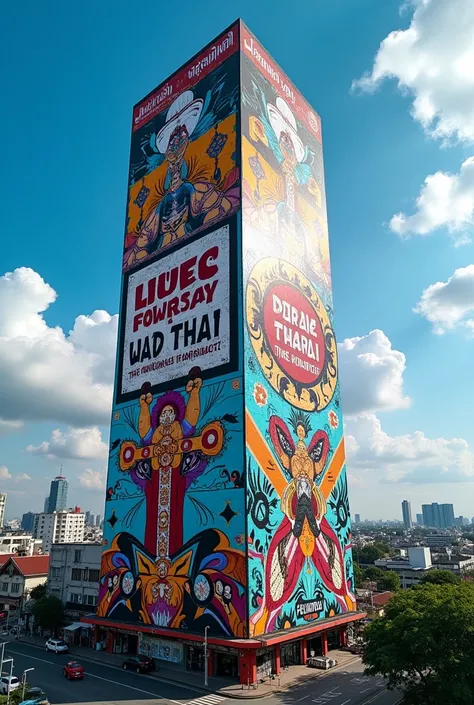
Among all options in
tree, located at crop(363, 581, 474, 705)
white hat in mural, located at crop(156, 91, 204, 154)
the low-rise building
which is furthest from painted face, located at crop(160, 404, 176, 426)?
the low-rise building

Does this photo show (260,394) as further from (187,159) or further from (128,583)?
(187,159)

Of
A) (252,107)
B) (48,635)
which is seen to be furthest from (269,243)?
(48,635)

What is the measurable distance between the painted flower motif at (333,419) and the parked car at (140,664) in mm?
33914

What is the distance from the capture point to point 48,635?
241 ft

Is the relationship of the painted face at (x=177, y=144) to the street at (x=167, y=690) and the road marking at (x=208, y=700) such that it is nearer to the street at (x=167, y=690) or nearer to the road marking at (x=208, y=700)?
the street at (x=167, y=690)

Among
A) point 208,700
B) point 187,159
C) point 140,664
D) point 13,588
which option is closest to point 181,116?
point 187,159

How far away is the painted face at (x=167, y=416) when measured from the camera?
59.2 meters

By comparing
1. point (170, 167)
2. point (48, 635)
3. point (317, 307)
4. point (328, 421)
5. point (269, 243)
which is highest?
point (170, 167)

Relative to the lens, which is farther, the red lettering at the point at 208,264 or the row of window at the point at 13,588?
the row of window at the point at 13,588

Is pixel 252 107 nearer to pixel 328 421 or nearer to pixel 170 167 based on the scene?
pixel 170 167

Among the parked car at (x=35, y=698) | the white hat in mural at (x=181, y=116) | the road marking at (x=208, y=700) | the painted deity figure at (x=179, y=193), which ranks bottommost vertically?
the road marking at (x=208, y=700)

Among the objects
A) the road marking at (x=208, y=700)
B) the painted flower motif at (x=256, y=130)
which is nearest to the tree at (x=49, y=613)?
the road marking at (x=208, y=700)

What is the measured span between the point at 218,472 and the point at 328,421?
20.3 m

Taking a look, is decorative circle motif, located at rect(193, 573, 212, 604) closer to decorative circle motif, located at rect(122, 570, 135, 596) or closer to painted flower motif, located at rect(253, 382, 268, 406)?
decorative circle motif, located at rect(122, 570, 135, 596)
